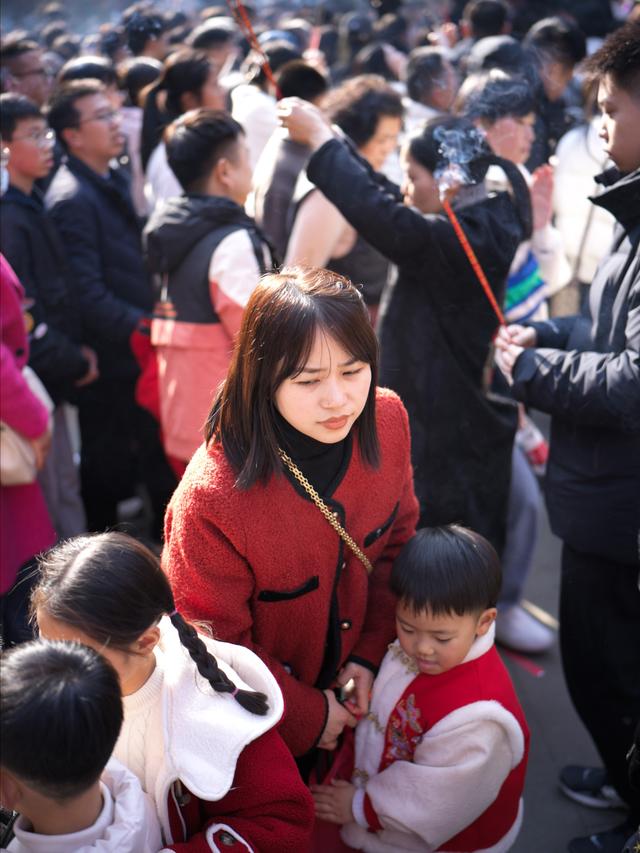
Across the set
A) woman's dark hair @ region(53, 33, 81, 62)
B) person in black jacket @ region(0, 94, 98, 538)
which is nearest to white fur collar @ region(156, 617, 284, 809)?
person in black jacket @ region(0, 94, 98, 538)

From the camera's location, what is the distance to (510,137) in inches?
137

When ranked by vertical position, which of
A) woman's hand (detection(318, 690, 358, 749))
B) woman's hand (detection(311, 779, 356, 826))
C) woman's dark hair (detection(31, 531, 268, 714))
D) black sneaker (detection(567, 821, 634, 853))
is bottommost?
black sneaker (detection(567, 821, 634, 853))

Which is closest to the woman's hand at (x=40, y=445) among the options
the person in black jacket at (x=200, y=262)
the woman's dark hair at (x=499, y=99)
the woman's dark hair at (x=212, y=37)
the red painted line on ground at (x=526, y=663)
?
the person in black jacket at (x=200, y=262)

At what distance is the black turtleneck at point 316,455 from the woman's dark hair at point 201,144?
1.70m

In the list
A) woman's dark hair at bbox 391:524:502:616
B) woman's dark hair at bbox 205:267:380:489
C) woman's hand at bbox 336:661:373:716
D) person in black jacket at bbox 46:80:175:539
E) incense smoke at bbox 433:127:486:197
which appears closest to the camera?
woman's dark hair at bbox 205:267:380:489

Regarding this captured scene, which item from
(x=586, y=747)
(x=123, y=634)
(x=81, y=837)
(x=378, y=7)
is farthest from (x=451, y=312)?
(x=378, y=7)

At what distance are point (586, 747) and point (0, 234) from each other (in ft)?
8.96

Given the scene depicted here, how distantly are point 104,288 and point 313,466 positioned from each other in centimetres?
250

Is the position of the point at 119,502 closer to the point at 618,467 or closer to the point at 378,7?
the point at 618,467

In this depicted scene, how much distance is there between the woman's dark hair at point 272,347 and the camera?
1640 mm

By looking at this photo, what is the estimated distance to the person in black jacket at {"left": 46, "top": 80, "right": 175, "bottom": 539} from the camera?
3969mm

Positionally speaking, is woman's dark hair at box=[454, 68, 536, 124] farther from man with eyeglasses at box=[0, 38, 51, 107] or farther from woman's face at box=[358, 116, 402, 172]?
man with eyeglasses at box=[0, 38, 51, 107]

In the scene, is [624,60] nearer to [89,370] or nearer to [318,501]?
[318,501]

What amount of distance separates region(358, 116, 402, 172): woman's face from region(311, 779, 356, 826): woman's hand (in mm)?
2583
